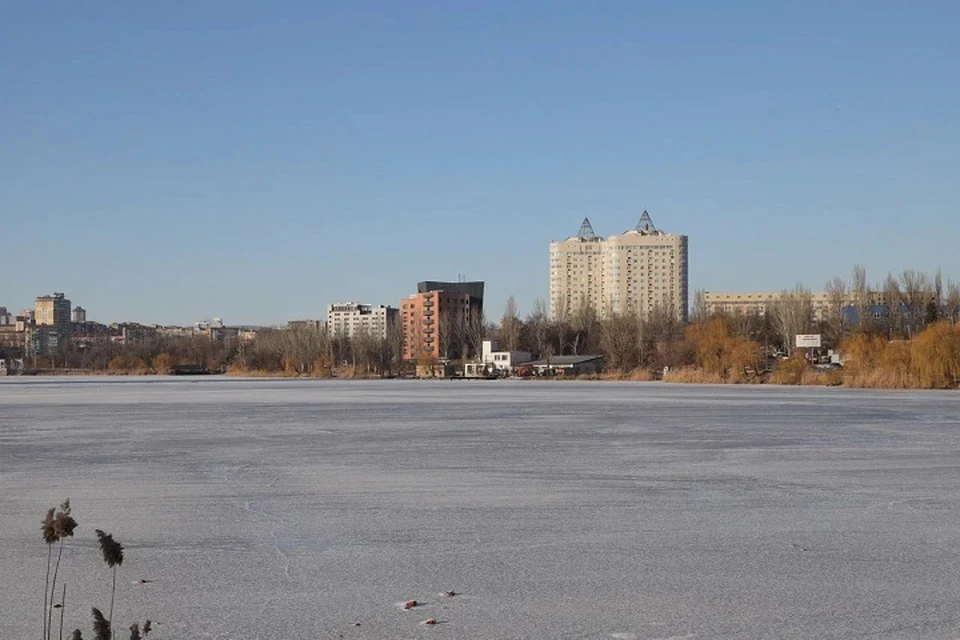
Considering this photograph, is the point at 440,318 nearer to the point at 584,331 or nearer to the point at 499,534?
the point at 584,331

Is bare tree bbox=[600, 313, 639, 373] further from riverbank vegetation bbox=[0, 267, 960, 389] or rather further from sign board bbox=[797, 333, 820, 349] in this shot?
sign board bbox=[797, 333, 820, 349]

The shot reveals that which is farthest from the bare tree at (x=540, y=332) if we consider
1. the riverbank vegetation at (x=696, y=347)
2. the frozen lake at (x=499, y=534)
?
the frozen lake at (x=499, y=534)

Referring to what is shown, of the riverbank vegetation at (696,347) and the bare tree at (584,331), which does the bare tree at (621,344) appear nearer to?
the riverbank vegetation at (696,347)

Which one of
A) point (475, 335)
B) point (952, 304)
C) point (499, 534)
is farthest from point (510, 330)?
point (499, 534)

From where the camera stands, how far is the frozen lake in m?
6.06

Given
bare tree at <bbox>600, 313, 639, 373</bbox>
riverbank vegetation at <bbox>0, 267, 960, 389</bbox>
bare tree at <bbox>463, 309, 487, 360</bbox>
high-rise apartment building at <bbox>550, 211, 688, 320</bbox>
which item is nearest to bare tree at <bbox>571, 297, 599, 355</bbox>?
riverbank vegetation at <bbox>0, 267, 960, 389</bbox>

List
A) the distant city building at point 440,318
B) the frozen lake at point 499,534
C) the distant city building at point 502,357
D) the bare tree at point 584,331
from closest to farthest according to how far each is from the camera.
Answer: the frozen lake at point 499,534
the distant city building at point 502,357
the bare tree at point 584,331
the distant city building at point 440,318

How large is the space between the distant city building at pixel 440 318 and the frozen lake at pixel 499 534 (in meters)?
91.3

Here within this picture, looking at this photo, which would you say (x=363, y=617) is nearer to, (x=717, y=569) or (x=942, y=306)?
(x=717, y=569)

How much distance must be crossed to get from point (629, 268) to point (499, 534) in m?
160

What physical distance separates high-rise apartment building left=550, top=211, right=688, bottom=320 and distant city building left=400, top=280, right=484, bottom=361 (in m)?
20.3

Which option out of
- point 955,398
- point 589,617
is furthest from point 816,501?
point 955,398

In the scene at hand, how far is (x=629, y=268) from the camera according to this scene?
166250mm

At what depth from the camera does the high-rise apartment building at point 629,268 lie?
16425 cm
